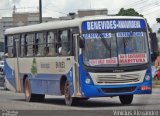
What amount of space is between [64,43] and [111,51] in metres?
2.11

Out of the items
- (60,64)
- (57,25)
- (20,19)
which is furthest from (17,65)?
(20,19)

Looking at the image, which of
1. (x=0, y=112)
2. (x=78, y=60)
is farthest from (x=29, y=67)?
(x=0, y=112)

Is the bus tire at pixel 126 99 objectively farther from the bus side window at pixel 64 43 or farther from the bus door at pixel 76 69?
the bus side window at pixel 64 43

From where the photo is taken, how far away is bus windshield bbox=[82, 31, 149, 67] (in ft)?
74.9

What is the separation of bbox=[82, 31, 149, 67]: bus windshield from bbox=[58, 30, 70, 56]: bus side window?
3.84 feet

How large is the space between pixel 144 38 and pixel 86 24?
2.01m

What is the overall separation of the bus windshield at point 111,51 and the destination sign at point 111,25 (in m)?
0.22

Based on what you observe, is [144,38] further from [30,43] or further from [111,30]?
[30,43]

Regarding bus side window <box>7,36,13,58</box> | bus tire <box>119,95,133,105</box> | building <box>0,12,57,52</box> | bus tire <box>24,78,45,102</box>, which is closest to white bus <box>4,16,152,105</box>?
bus tire <box>119,95,133,105</box>

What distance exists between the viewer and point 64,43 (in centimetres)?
2425

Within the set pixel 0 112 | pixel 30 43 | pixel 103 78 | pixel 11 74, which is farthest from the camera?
pixel 11 74

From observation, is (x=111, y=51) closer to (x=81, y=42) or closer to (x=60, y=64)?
(x=81, y=42)

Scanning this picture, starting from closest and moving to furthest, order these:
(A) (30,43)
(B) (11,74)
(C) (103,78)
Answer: (C) (103,78) < (A) (30,43) < (B) (11,74)

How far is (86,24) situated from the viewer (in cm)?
2322
